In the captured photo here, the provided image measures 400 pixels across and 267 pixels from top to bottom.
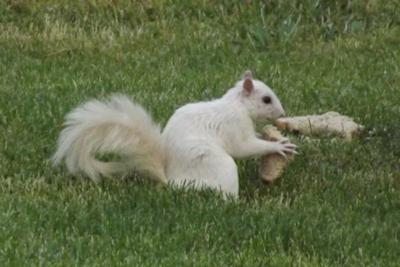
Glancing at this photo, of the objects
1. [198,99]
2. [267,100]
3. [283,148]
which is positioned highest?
[267,100]

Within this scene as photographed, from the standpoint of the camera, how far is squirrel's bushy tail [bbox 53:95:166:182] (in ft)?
22.2

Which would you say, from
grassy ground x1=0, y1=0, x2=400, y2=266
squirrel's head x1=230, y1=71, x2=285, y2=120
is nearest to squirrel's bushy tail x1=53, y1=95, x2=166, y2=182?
grassy ground x1=0, y1=0, x2=400, y2=266

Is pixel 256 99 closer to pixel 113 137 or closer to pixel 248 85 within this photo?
pixel 248 85

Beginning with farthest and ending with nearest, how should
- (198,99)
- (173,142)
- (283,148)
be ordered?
(198,99)
(283,148)
(173,142)

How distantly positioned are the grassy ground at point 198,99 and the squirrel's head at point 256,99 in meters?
0.43

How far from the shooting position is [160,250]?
19.2 ft

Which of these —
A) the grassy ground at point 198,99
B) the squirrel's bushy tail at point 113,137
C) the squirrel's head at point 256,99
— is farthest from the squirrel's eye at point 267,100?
the squirrel's bushy tail at point 113,137

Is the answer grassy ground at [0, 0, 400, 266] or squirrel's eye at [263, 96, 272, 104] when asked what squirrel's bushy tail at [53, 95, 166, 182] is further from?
squirrel's eye at [263, 96, 272, 104]

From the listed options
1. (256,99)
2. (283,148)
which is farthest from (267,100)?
(283,148)

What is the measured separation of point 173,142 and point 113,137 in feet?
1.03

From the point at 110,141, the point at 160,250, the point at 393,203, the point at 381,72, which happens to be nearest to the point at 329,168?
the point at 393,203

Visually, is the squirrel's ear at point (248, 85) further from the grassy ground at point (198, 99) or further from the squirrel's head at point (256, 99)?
the grassy ground at point (198, 99)

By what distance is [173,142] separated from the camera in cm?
678

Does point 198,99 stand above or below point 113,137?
below
